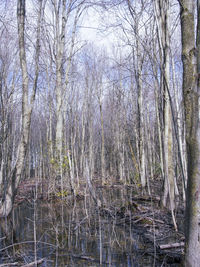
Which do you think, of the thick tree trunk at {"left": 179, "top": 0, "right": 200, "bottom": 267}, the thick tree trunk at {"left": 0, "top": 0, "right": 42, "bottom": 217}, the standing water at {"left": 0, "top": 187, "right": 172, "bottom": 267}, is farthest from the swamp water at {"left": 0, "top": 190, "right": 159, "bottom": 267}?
the thick tree trunk at {"left": 179, "top": 0, "right": 200, "bottom": 267}

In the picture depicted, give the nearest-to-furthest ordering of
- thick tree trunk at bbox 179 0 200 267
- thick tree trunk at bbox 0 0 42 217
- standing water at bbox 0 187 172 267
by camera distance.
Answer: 1. thick tree trunk at bbox 179 0 200 267
2. standing water at bbox 0 187 172 267
3. thick tree trunk at bbox 0 0 42 217

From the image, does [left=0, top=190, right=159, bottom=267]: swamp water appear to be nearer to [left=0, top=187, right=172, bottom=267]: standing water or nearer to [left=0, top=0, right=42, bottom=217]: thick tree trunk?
[left=0, top=187, right=172, bottom=267]: standing water

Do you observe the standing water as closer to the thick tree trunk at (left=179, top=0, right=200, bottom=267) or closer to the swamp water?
the swamp water

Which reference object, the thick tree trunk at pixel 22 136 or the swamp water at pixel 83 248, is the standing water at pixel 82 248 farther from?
the thick tree trunk at pixel 22 136

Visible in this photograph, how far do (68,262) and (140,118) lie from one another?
819 centimetres

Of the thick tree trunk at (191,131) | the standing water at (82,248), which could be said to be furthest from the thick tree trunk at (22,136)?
the thick tree trunk at (191,131)

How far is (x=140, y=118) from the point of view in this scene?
11109 mm

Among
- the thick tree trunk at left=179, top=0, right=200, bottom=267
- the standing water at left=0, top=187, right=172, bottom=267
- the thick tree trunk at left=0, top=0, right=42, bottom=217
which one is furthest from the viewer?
the thick tree trunk at left=0, top=0, right=42, bottom=217

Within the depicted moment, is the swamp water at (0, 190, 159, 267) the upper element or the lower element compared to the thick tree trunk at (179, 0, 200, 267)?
lower

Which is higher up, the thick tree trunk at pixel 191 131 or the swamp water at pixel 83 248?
the thick tree trunk at pixel 191 131

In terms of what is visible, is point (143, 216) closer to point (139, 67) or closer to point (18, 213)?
point (18, 213)

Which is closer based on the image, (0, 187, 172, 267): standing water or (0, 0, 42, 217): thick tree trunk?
(0, 187, 172, 267): standing water

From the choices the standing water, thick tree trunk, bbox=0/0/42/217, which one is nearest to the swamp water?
the standing water

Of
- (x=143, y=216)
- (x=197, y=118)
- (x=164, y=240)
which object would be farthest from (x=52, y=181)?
(x=197, y=118)
